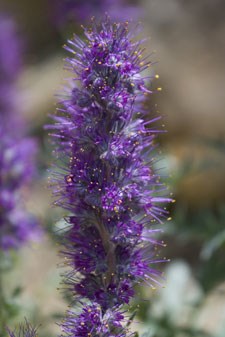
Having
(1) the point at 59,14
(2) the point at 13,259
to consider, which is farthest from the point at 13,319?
(1) the point at 59,14

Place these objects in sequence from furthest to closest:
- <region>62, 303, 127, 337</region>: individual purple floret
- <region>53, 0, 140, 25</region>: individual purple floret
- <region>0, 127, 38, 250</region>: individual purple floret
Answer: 1. <region>53, 0, 140, 25</region>: individual purple floret
2. <region>0, 127, 38, 250</region>: individual purple floret
3. <region>62, 303, 127, 337</region>: individual purple floret

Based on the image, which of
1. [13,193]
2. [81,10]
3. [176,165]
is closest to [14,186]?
[13,193]

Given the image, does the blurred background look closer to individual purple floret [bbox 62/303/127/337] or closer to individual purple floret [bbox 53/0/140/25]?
individual purple floret [bbox 53/0/140/25]

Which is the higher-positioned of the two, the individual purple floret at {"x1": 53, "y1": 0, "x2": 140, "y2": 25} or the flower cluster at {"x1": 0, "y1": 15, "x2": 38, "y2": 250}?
the individual purple floret at {"x1": 53, "y1": 0, "x2": 140, "y2": 25}

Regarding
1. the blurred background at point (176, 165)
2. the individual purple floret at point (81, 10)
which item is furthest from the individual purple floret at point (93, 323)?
the individual purple floret at point (81, 10)

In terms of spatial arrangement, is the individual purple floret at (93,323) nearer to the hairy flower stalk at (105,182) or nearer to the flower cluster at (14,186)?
the hairy flower stalk at (105,182)

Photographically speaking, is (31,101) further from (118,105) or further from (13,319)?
(118,105)

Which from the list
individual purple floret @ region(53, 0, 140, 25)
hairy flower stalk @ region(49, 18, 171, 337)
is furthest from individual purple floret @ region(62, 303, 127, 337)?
individual purple floret @ region(53, 0, 140, 25)
